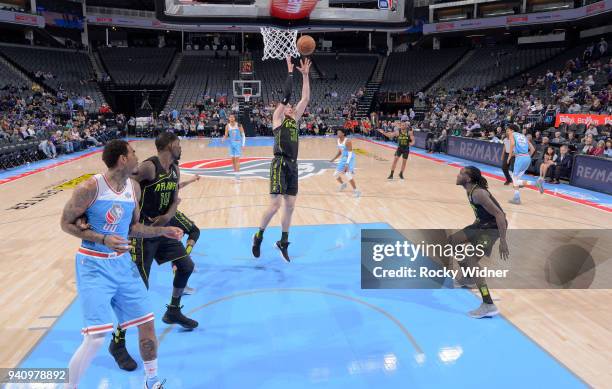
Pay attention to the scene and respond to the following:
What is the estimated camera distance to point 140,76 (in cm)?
3559

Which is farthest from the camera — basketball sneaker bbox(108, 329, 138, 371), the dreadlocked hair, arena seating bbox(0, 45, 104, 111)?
arena seating bbox(0, 45, 104, 111)

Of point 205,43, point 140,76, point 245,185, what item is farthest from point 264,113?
point 245,185

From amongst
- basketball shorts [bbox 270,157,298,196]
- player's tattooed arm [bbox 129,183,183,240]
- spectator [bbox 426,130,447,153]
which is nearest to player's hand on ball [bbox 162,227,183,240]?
player's tattooed arm [bbox 129,183,183,240]

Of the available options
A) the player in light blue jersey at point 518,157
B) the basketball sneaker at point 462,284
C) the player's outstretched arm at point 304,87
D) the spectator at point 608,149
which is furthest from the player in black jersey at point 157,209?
the spectator at point 608,149

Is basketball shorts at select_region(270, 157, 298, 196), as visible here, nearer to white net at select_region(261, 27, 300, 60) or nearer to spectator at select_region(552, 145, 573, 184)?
white net at select_region(261, 27, 300, 60)

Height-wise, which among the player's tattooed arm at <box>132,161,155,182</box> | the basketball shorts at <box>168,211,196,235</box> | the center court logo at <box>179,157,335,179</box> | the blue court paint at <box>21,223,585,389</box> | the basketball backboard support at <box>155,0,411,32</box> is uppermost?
the basketball backboard support at <box>155,0,411,32</box>

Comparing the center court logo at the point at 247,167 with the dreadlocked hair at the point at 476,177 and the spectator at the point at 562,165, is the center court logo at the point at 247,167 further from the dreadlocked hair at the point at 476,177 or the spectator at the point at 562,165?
the dreadlocked hair at the point at 476,177

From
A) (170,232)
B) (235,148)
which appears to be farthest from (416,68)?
(170,232)

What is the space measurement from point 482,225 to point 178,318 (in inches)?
128

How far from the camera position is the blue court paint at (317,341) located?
12.0ft

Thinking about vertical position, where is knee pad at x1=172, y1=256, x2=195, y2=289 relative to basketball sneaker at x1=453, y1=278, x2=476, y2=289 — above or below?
above

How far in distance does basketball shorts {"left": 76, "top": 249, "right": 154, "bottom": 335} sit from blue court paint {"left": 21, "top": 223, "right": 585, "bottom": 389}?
2.73ft

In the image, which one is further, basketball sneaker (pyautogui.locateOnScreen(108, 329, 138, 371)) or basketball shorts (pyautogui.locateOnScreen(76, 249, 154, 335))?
basketball sneaker (pyautogui.locateOnScreen(108, 329, 138, 371))

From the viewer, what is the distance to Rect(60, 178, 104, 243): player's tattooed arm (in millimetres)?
2885
